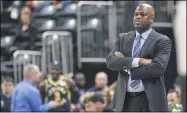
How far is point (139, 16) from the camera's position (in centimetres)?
665

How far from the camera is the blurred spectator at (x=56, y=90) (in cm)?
1159

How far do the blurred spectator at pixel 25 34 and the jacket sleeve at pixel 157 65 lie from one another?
8.20 meters

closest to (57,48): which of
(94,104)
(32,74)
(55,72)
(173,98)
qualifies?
(55,72)

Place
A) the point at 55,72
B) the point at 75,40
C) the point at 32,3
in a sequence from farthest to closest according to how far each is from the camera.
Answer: the point at 32,3 < the point at 75,40 < the point at 55,72

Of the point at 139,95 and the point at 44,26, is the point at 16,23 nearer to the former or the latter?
the point at 44,26

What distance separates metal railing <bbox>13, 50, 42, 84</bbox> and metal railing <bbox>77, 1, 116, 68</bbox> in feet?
3.17

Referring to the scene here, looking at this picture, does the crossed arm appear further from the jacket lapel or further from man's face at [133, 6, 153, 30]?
man's face at [133, 6, 153, 30]

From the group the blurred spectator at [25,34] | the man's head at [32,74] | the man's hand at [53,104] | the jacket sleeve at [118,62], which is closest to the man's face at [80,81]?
the blurred spectator at [25,34]

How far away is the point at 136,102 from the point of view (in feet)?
21.9

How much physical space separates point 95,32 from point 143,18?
7738 mm

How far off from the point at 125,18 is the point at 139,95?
6687 mm

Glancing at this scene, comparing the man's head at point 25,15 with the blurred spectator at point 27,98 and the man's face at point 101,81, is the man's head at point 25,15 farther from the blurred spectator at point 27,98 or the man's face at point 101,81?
the blurred spectator at point 27,98

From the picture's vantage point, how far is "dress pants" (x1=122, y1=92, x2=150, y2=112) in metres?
6.66

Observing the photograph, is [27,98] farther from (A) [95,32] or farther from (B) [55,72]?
(A) [95,32]
